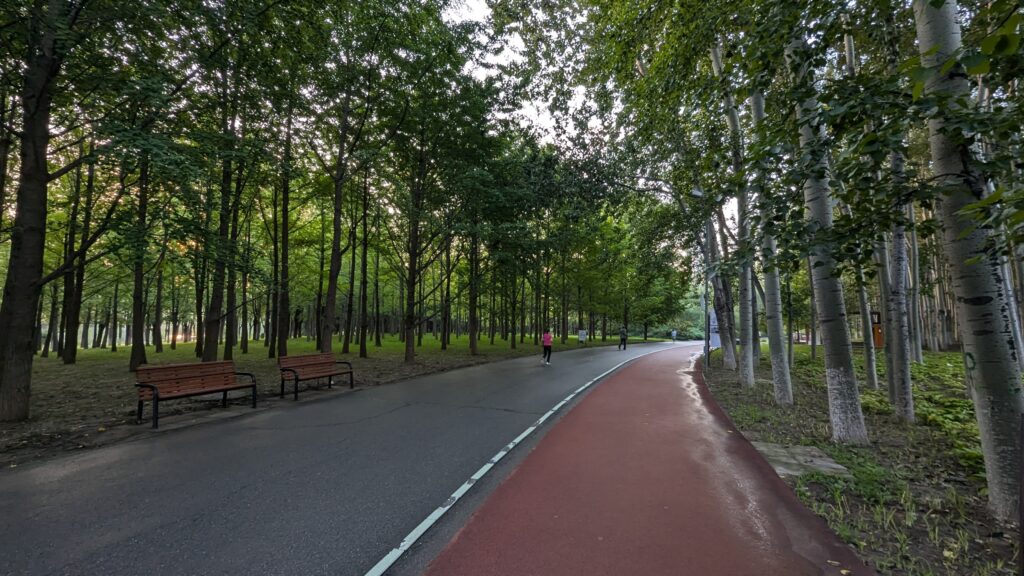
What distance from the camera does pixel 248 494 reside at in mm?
4164

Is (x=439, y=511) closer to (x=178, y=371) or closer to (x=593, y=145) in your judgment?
(x=178, y=371)

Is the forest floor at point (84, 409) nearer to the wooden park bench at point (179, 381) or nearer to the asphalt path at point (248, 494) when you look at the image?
the wooden park bench at point (179, 381)

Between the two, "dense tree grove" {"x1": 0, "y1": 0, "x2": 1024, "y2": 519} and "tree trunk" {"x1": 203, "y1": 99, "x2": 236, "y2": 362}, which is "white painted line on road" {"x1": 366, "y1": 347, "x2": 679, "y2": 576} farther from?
"tree trunk" {"x1": 203, "y1": 99, "x2": 236, "y2": 362}

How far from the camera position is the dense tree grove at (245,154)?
Result: 687 centimetres

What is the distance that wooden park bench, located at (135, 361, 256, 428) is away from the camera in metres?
6.66

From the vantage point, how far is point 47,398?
28.8ft

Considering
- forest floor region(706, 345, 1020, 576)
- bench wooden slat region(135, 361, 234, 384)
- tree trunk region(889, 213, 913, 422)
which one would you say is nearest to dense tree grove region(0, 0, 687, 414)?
bench wooden slat region(135, 361, 234, 384)

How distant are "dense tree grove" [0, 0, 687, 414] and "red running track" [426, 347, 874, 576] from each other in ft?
25.3

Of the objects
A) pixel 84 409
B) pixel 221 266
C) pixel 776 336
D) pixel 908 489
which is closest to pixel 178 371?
pixel 84 409

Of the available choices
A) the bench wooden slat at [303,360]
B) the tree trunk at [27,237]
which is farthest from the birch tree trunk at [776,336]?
the tree trunk at [27,237]

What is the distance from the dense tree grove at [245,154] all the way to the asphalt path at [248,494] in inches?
158

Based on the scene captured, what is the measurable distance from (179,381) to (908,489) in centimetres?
1104

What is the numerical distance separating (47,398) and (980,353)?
15997 mm

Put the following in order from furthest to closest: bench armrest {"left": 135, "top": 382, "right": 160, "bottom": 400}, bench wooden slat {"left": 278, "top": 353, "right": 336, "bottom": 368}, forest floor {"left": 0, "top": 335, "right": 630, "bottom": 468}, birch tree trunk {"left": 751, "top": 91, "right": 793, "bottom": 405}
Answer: bench wooden slat {"left": 278, "top": 353, "right": 336, "bottom": 368}
birch tree trunk {"left": 751, "top": 91, "right": 793, "bottom": 405}
bench armrest {"left": 135, "top": 382, "right": 160, "bottom": 400}
forest floor {"left": 0, "top": 335, "right": 630, "bottom": 468}
